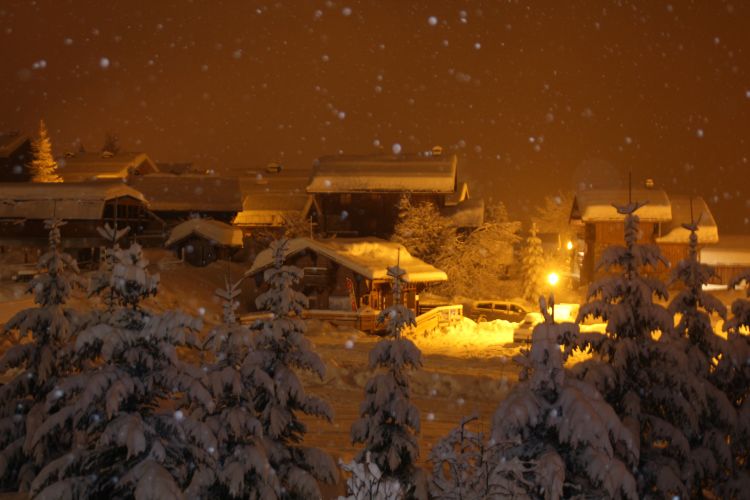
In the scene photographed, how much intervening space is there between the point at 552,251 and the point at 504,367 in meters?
56.5

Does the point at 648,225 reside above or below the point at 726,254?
above

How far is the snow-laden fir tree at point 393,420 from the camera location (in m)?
15.2

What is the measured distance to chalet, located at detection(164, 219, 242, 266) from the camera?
50.3 meters

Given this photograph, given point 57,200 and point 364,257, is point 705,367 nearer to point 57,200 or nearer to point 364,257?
point 364,257

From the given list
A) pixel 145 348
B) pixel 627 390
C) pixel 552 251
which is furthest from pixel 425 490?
pixel 552 251

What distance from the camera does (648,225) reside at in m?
53.2

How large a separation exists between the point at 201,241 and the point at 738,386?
130 feet

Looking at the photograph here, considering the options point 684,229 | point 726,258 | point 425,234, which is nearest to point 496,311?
point 425,234

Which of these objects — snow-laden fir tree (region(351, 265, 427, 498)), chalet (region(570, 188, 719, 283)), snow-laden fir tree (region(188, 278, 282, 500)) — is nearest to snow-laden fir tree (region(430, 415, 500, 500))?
snow-laden fir tree (region(188, 278, 282, 500))

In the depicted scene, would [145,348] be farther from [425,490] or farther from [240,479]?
[425,490]

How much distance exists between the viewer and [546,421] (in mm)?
10875

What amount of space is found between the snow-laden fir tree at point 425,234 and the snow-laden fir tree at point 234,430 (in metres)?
36.5

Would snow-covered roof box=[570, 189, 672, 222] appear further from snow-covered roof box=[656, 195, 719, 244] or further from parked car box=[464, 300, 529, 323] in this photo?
parked car box=[464, 300, 529, 323]

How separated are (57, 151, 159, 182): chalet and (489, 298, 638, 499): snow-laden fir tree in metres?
60.0
